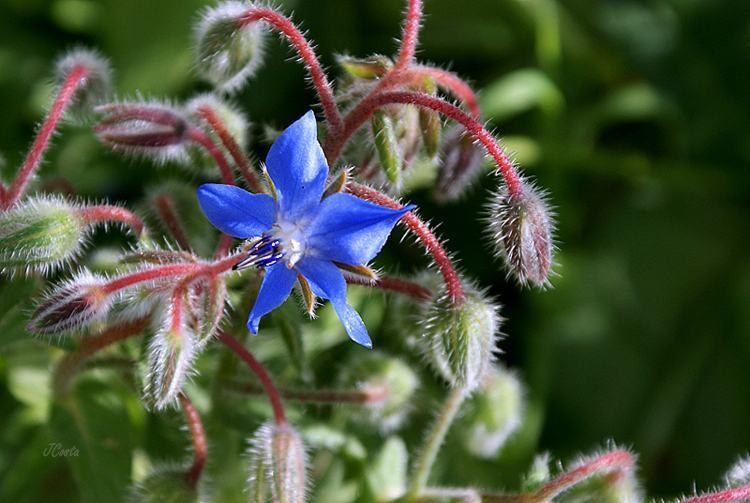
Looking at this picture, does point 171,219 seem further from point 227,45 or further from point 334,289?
→ point 334,289

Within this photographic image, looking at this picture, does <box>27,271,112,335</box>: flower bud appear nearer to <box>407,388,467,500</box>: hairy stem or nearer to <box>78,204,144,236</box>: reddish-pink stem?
<box>78,204,144,236</box>: reddish-pink stem

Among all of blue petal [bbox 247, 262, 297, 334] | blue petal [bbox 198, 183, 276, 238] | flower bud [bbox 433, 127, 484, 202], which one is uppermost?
blue petal [bbox 198, 183, 276, 238]

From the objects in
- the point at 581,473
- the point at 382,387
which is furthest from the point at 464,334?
the point at 382,387

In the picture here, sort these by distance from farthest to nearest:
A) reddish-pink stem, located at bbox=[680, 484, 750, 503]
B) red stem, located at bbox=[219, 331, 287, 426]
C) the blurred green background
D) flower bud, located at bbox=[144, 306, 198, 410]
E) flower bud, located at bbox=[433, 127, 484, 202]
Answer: the blurred green background → flower bud, located at bbox=[433, 127, 484, 202] → red stem, located at bbox=[219, 331, 287, 426] → reddish-pink stem, located at bbox=[680, 484, 750, 503] → flower bud, located at bbox=[144, 306, 198, 410]

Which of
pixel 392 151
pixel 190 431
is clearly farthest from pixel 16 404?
pixel 392 151

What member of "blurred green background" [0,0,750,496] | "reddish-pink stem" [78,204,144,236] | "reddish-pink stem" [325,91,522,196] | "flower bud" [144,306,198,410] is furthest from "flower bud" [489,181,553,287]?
"blurred green background" [0,0,750,496]

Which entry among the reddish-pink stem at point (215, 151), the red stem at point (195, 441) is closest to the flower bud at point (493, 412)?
the red stem at point (195, 441)
